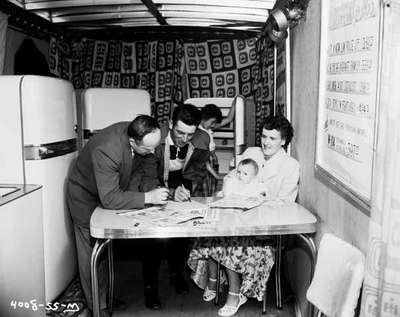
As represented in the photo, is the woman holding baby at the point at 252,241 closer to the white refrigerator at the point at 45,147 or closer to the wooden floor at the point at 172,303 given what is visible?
the wooden floor at the point at 172,303

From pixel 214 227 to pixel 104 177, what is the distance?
733 millimetres

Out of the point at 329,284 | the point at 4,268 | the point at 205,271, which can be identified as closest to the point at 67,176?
the point at 4,268

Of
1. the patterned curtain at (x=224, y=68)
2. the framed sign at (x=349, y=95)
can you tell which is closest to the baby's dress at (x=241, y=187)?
the framed sign at (x=349, y=95)

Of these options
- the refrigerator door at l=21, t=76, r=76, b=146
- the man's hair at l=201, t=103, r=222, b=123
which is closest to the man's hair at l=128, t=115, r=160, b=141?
the refrigerator door at l=21, t=76, r=76, b=146

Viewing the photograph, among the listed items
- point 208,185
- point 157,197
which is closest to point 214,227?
point 157,197

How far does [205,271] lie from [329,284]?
1491 mm

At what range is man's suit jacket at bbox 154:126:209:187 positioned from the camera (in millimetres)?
3469

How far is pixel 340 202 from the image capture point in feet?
7.59

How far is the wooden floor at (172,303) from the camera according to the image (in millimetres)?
3230

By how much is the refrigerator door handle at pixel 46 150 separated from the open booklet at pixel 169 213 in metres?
0.65

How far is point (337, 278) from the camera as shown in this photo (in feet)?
6.38

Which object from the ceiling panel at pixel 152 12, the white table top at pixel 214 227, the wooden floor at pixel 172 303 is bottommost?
the wooden floor at pixel 172 303

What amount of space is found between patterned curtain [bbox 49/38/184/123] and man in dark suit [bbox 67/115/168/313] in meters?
2.77

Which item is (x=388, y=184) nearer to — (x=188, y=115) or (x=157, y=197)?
(x=157, y=197)
